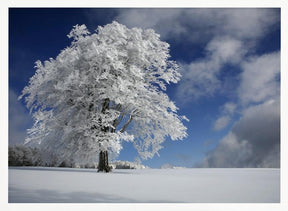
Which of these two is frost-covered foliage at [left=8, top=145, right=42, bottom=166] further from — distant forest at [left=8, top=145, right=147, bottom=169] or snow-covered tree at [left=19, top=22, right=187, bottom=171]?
snow-covered tree at [left=19, top=22, right=187, bottom=171]

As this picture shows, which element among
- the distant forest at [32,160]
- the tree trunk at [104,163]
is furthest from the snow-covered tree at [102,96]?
the distant forest at [32,160]

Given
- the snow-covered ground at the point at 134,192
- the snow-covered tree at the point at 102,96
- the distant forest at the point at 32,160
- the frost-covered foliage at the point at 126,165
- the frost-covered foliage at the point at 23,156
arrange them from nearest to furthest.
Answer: the snow-covered ground at the point at 134,192
the snow-covered tree at the point at 102,96
the distant forest at the point at 32,160
the frost-covered foliage at the point at 23,156
the frost-covered foliage at the point at 126,165

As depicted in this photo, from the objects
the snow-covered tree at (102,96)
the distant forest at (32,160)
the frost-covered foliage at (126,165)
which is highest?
the snow-covered tree at (102,96)

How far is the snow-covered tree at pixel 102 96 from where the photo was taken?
10.2 meters

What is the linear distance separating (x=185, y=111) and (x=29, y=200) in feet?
26.2

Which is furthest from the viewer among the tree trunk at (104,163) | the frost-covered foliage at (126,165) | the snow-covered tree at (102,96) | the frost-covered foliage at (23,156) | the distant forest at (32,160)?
the frost-covered foliage at (126,165)

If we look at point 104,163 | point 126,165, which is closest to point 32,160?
point 104,163

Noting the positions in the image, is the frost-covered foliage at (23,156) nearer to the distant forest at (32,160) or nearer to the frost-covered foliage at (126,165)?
the distant forest at (32,160)

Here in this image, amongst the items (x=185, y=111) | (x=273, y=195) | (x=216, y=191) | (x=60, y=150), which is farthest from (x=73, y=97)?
(x=273, y=195)

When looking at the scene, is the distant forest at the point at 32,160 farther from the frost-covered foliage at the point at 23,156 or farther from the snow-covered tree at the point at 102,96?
the snow-covered tree at the point at 102,96

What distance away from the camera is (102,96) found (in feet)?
33.5

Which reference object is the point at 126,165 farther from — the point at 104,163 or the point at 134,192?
the point at 134,192

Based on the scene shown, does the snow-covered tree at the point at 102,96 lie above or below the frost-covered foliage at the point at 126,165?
above

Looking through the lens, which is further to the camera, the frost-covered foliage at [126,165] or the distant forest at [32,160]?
the frost-covered foliage at [126,165]
